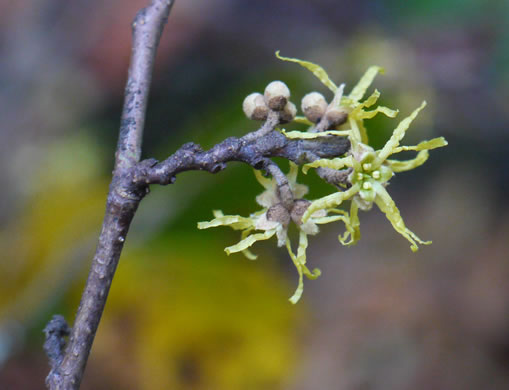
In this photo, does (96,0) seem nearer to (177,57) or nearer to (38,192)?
(177,57)

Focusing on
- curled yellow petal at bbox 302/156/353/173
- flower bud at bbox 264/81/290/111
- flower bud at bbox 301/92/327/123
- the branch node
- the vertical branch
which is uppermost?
flower bud at bbox 264/81/290/111

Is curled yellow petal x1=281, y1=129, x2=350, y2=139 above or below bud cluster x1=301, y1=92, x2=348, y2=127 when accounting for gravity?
above

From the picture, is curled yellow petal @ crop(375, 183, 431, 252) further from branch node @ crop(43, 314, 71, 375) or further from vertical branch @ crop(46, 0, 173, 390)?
branch node @ crop(43, 314, 71, 375)

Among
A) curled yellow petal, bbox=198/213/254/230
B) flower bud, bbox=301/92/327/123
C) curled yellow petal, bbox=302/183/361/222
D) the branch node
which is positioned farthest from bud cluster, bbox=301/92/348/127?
the branch node

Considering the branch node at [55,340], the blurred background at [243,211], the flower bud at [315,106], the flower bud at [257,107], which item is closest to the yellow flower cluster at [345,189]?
the flower bud at [315,106]

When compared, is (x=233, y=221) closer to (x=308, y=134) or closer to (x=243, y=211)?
(x=308, y=134)

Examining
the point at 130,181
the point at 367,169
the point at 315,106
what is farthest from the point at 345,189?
the point at 130,181
